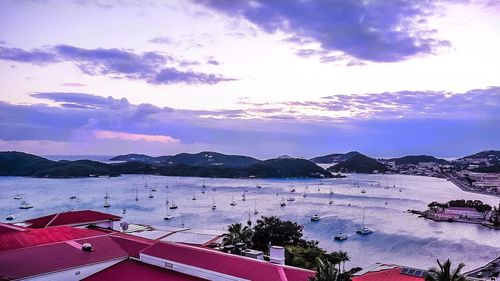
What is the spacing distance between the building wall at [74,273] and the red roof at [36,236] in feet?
14.2

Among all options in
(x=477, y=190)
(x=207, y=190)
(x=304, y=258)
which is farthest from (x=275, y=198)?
(x=304, y=258)

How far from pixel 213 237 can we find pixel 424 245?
4247 centimetres

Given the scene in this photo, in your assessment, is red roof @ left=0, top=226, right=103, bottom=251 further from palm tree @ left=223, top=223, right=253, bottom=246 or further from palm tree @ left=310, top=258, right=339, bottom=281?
palm tree @ left=310, top=258, right=339, bottom=281

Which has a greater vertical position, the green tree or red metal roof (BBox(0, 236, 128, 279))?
red metal roof (BBox(0, 236, 128, 279))

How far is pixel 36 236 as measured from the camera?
22156mm

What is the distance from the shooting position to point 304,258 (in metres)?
24.3

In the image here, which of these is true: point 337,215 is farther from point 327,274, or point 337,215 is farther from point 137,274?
point 327,274

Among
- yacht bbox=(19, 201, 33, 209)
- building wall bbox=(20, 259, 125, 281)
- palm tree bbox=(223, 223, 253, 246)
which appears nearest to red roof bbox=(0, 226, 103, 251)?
building wall bbox=(20, 259, 125, 281)

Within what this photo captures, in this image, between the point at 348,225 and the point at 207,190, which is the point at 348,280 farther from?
the point at 207,190

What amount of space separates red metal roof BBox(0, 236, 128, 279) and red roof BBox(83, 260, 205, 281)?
63cm

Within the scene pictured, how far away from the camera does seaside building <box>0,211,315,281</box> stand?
16734 mm

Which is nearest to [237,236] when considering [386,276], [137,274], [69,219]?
[137,274]

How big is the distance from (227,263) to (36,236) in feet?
36.2

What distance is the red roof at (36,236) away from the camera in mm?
20766
